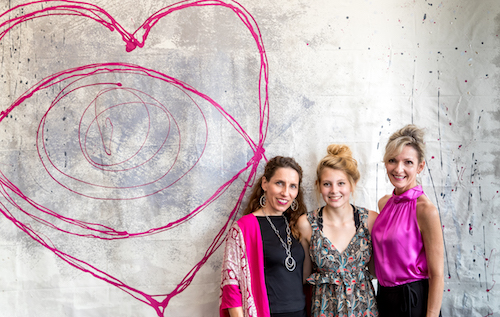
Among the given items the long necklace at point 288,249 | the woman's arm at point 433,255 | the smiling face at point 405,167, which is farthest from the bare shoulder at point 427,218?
the long necklace at point 288,249

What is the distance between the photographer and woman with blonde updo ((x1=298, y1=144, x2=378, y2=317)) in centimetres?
155

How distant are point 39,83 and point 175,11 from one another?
2.74 feet

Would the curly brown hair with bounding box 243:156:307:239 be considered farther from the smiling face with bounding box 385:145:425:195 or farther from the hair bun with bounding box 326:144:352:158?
the smiling face with bounding box 385:145:425:195

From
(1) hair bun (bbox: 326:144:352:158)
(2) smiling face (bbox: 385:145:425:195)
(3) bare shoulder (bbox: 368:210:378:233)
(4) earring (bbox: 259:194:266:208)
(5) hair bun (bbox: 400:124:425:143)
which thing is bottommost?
(3) bare shoulder (bbox: 368:210:378:233)

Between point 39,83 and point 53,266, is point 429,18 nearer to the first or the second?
point 39,83

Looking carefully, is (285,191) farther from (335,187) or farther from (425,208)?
(425,208)

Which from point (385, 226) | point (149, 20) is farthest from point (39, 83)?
point (385, 226)

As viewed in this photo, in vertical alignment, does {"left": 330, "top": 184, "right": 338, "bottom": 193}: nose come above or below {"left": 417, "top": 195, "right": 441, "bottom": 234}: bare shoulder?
above

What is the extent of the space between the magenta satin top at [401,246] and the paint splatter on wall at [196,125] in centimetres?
39

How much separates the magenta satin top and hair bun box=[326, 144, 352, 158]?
312 mm

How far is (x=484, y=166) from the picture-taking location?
1.93 m

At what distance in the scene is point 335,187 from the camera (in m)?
1.63

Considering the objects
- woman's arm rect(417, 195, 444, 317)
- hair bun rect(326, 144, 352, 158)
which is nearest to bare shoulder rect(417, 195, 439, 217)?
woman's arm rect(417, 195, 444, 317)

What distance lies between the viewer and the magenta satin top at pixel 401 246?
148 centimetres
